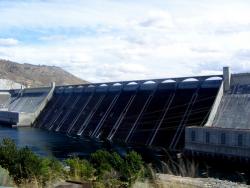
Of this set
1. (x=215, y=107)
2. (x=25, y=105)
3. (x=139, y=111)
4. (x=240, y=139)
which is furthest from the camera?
(x=25, y=105)

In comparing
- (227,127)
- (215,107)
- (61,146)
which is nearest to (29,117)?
(61,146)

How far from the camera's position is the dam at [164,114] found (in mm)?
40750

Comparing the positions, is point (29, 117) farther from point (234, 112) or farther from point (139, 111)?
point (234, 112)

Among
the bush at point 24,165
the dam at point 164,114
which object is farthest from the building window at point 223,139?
the bush at point 24,165

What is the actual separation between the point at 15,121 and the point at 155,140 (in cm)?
3975

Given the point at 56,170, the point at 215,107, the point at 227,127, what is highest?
the point at 56,170

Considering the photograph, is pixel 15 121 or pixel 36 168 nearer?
pixel 36 168

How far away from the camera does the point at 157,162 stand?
118 ft

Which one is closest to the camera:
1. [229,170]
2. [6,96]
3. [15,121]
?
[229,170]

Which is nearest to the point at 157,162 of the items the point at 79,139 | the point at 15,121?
the point at 79,139

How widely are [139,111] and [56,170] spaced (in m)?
42.3

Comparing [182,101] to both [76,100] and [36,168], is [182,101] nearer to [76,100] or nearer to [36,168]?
[76,100]

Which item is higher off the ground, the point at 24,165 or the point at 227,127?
the point at 24,165

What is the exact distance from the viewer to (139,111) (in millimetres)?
56281
